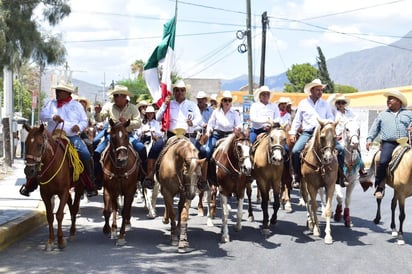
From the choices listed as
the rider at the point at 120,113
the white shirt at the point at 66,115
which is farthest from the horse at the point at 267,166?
the white shirt at the point at 66,115

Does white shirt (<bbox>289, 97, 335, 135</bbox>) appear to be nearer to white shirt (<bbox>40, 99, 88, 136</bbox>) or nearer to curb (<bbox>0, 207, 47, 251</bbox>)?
white shirt (<bbox>40, 99, 88, 136</bbox>)

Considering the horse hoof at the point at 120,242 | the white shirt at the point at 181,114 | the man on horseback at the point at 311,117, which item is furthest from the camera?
the man on horseback at the point at 311,117

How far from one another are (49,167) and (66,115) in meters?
1.38

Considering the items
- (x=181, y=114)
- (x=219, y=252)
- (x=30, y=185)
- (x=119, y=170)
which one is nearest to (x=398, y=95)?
(x=181, y=114)

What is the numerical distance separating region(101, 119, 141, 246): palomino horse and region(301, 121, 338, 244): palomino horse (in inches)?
128

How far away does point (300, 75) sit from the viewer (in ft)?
328

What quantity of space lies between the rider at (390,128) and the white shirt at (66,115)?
17.9 ft

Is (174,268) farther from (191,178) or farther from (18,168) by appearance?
(18,168)

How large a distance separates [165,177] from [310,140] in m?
3.07

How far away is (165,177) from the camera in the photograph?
415 inches

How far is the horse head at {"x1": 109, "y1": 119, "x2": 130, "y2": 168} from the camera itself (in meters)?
10.3

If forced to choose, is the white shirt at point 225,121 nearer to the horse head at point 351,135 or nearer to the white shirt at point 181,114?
the white shirt at point 181,114

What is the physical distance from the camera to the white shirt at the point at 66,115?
1091 centimetres

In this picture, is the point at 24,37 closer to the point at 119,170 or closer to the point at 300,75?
the point at 119,170
